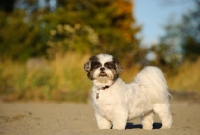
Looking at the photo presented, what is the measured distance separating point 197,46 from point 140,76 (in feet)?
93.3

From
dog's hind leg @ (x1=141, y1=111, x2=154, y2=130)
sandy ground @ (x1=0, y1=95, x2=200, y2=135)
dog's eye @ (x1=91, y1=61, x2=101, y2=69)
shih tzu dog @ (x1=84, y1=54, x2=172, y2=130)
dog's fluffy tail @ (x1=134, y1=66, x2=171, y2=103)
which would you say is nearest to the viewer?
sandy ground @ (x1=0, y1=95, x2=200, y2=135)

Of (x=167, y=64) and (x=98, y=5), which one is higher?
(x=98, y=5)

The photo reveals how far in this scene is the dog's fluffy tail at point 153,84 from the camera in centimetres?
865

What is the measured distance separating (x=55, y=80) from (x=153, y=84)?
9.38 m

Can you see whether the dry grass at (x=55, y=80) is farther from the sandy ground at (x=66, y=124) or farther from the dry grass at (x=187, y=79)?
the sandy ground at (x=66, y=124)

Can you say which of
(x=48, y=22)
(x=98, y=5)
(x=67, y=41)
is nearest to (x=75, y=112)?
(x=67, y=41)

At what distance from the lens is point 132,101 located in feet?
26.6

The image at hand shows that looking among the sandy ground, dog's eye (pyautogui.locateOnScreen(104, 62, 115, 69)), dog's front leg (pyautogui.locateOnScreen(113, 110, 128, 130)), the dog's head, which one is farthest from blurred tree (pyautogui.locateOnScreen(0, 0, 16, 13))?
dog's front leg (pyautogui.locateOnScreen(113, 110, 128, 130))

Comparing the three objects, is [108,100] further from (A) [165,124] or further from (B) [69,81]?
(B) [69,81]

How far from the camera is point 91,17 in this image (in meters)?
33.6

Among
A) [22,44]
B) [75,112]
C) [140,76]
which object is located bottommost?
[75,112]

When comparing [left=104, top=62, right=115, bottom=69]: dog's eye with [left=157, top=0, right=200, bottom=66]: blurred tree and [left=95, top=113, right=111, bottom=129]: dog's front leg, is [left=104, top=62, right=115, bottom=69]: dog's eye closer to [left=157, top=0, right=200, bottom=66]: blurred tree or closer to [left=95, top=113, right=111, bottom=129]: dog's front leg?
[left=95, top=113, right=111, bottom=129]: dog's front leg

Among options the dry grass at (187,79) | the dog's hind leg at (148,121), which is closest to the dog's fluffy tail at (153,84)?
the dog's hind leg at (148,121)

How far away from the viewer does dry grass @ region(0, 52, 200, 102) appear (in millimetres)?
16875
